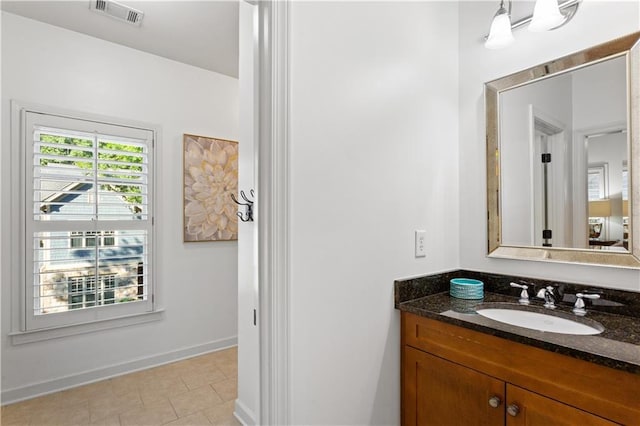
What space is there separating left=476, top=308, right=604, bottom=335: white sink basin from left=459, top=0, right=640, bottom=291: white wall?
0.75ft

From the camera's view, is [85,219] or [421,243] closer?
[421,243]

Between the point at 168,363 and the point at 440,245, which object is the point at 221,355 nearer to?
the point at 168,363

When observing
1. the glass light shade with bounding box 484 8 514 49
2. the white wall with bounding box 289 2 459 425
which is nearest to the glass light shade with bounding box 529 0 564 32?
the glass light shade with bounding box 484 8 514 49

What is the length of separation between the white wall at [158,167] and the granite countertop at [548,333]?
2191 mm

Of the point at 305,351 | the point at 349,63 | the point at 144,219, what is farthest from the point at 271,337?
the point at 144,219

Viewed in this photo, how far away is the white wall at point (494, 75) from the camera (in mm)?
1311

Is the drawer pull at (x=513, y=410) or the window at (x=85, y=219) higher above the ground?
the window at (x=85, y=219)

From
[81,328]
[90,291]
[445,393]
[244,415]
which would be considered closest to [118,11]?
[90,291]

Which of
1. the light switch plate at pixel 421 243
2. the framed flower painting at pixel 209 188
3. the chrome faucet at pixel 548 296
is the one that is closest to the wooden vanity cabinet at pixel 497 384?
the light switch plate at pixel 421 243

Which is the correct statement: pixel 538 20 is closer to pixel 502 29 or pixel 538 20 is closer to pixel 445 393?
pixel 502 29

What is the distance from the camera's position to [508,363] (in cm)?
114

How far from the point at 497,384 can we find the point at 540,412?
0.46ft

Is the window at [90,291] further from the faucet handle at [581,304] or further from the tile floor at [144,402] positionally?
the faucet handle at [581,304]

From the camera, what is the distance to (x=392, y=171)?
1.47 meters
